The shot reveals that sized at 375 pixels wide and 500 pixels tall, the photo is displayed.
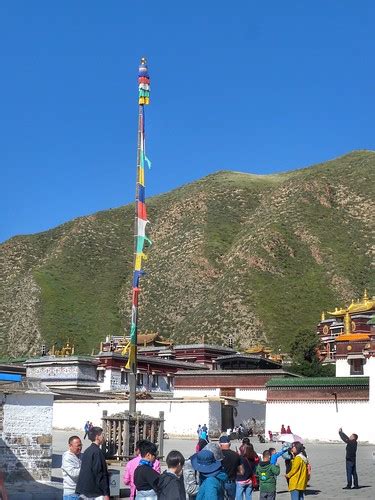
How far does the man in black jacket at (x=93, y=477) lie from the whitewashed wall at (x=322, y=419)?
28824 millimetres

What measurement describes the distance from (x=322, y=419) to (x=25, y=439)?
80.7ft

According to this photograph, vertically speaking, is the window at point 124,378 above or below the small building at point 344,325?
below

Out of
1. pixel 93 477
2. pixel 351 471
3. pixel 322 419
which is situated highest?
pixel 322 419

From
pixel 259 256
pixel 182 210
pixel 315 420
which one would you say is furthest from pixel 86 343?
pixel 315 420

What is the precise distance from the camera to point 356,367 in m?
49.5

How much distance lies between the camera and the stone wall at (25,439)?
55.8 feet

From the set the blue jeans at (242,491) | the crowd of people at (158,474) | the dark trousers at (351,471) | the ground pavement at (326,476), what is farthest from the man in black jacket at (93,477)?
the dark trousers at (351,471)

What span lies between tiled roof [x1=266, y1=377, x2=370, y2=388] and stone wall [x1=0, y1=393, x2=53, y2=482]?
78.9ft

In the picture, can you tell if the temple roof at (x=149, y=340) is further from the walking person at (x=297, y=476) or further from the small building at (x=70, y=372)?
the walking person at (x=297, y=476)

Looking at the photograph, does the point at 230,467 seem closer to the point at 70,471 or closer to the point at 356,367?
the point at 70,471

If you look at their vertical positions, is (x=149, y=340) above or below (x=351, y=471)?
above

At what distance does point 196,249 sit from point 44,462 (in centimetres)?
9304

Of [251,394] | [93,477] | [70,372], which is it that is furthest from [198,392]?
[93,477]

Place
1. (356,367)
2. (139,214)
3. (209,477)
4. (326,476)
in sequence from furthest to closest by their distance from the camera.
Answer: (356,367) → (139,214) → (326,476) → (209,477)
